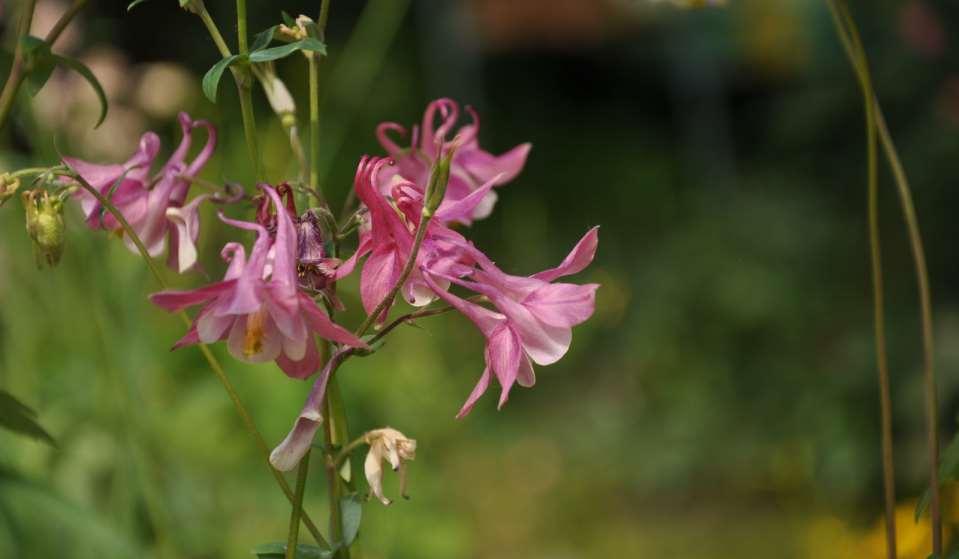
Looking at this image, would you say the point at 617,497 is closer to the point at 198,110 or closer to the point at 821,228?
the point at 821,228

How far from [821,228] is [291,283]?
7.34ft

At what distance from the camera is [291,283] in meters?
0.48

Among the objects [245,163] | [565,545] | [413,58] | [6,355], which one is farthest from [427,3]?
[6,355]

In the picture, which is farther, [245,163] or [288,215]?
[245,163]

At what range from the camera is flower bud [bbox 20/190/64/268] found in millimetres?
580

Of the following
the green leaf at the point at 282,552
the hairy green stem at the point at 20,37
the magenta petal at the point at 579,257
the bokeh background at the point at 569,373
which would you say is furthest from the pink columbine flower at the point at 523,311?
the bokeh background at the point at 569,373

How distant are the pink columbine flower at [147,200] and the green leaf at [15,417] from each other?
10 cm

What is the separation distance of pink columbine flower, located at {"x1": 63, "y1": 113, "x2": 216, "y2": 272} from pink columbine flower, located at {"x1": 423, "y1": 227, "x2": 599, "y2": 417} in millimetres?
153

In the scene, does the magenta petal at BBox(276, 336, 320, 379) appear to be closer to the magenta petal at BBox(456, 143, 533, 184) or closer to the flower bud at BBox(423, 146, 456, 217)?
the flower bud at BBox(423, 146, 456, 217)

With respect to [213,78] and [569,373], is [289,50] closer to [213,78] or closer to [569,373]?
[213,78]

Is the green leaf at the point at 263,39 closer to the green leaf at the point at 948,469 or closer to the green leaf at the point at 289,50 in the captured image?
the green leaf at the point at 289,50

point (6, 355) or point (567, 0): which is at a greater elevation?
point (567, 0)

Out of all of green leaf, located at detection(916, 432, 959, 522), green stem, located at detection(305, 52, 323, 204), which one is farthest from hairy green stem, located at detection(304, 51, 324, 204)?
green leaf, located at detection(916, 432, 959, 522)

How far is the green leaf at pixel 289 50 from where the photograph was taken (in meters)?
0.53
